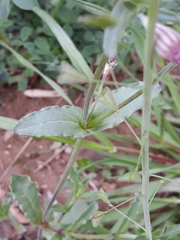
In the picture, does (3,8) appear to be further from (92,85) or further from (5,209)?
(5,209)

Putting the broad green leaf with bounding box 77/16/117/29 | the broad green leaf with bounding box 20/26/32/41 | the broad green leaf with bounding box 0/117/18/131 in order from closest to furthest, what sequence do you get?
the broad green leaf with bounding box 77/16/117/29 → the broad green leaf with bounding box 0/117/18/131 → the broad green leaf with bounding box 20/26/32/41

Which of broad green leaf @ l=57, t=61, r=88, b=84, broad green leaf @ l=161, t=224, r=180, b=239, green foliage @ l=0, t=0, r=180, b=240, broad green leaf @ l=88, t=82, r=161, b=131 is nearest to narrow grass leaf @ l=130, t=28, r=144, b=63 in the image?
green foliage @ l=0, t=0, r=180, b=240

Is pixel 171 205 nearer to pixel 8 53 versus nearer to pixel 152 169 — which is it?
pixel 152 169

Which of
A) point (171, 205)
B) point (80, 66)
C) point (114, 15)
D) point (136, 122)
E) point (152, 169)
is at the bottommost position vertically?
point (171, 205)

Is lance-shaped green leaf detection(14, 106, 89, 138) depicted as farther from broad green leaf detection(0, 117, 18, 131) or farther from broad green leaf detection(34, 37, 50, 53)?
broad green leaf detection(34, 37, 50, 53)

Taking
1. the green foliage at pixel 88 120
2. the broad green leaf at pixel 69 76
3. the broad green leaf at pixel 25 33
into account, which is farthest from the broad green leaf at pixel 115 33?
the broad green leaf at pixel 25 33

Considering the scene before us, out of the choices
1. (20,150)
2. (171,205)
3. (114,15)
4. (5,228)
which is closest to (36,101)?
(20,150)
